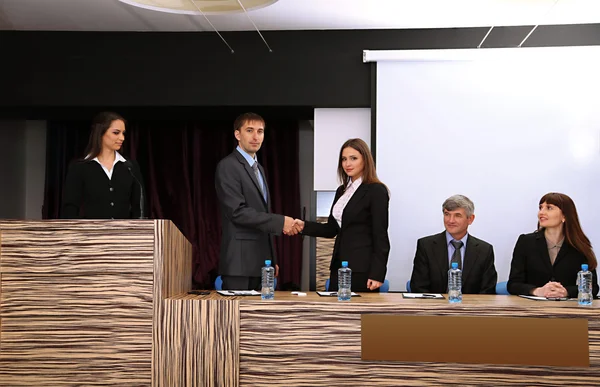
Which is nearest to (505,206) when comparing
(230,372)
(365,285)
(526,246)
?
(526,246)

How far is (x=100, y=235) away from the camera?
10.3 feet

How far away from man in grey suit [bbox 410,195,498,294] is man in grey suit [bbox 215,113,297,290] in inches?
31.8

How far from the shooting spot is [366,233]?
3807 mm

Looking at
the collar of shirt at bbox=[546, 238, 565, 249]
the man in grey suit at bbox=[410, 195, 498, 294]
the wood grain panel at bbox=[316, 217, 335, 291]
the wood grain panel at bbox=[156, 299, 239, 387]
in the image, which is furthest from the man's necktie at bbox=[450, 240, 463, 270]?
the wood grain panel at bbox=[316, 217, 335, 291]

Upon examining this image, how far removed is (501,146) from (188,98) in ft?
7.96

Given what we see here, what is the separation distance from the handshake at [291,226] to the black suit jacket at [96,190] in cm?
90

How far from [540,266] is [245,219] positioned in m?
1.63

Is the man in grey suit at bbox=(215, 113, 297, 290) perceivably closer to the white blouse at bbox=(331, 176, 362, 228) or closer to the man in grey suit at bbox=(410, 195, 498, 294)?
the white blouse at bbox=(331, 176, 362, 228)

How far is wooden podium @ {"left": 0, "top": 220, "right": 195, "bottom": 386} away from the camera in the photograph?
121 inches

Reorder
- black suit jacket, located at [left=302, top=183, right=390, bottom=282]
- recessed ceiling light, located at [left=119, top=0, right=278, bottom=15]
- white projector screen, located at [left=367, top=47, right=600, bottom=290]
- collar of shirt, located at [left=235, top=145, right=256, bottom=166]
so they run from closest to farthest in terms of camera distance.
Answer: black suit jacket, located at [left=302, top=183, right=390, bottom=282], collar of shirt, located at [left=235, top=145, right=256, bottom=166], recessed ceiling light, located at [left=119, top=0, right=278, bottom=15], white projector screen, located at [left=367, top=47, right=600, bottom=290]

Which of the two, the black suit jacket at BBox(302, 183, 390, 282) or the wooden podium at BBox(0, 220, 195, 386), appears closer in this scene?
the wooden podium at BBox(0, 220, 195, 386)

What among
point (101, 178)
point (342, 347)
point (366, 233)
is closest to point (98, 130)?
point (101, 178)

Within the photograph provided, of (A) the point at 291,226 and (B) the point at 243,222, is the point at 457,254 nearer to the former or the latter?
(A) the point at 291,226

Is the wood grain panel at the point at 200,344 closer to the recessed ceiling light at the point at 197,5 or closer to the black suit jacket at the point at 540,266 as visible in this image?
the black suit jacket at the point at 540,266
